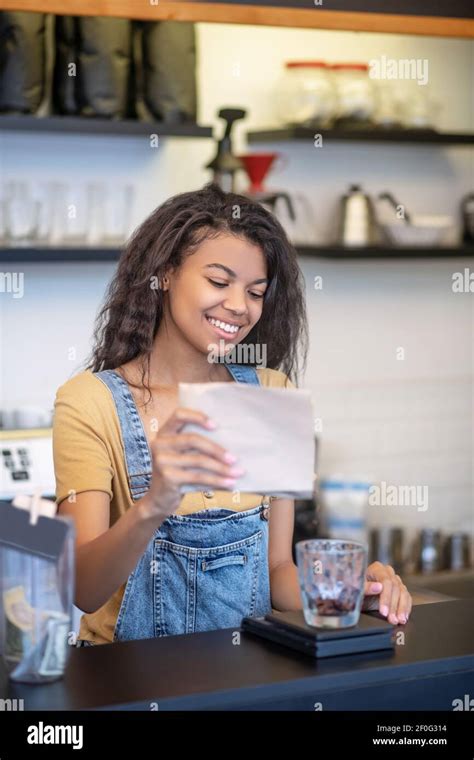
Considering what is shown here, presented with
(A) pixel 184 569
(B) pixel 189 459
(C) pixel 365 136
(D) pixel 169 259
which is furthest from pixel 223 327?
(C) pixel 365 136

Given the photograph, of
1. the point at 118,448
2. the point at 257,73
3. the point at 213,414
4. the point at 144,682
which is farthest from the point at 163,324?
the point at 257,73

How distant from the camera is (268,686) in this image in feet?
5.31

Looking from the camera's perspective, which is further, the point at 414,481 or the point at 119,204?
the point at 414,481

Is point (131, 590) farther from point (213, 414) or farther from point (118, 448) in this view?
point (213, 414)

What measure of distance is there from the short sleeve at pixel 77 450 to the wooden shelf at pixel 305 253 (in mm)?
1892

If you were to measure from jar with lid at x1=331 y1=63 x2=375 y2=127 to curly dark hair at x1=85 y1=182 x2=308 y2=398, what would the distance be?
2277mm

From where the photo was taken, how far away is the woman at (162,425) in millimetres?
2094

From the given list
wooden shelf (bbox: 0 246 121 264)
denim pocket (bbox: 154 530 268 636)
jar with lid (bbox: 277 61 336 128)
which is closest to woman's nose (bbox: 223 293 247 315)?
denim pocket (bbox: 154 530 268 636)

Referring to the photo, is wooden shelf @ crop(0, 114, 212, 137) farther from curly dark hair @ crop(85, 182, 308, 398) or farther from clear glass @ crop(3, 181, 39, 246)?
curly dark hair @ crop(85, 182, 308, 398)

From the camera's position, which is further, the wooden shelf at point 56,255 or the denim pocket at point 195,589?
the wooden shelf at point 56,255

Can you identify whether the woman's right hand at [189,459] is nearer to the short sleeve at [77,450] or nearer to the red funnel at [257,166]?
the short sleeve at [77,450]

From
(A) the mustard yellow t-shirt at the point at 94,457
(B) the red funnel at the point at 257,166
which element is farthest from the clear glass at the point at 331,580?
(B) the red funnel at the point at 257,166
